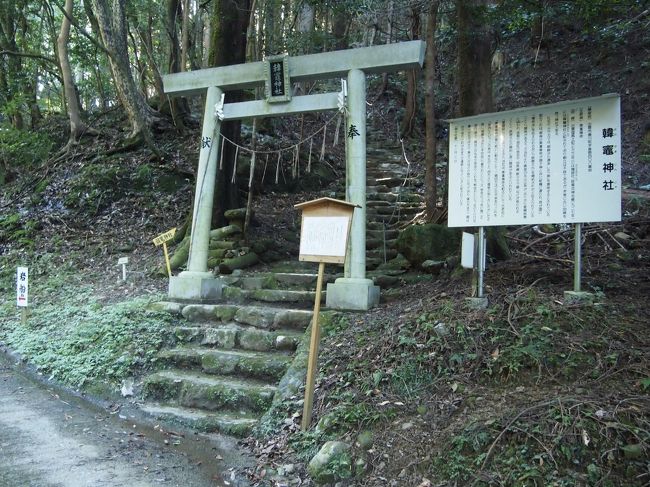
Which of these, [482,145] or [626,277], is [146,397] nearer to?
[482,145]

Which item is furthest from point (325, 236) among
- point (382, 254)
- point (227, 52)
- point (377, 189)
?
point (377, 189)

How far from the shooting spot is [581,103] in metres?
5.09

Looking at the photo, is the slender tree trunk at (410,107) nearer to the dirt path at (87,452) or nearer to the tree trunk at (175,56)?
the tree trunk at (175,56)

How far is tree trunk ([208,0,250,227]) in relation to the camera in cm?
977

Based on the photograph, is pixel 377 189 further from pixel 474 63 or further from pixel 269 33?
pixel 474 63

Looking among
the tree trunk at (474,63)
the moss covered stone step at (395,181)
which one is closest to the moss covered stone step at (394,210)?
the moss covered stone step at (395,181)

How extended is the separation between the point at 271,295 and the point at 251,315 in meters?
0.66

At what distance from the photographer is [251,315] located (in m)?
6.56

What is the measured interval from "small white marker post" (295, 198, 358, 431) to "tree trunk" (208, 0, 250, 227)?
17.6ft

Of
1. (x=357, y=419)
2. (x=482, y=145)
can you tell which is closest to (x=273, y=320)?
(x=357, y=419)

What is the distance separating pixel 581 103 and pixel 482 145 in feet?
3.44

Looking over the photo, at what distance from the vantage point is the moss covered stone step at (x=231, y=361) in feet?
18.1

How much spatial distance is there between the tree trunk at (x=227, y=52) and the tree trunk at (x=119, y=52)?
332cm

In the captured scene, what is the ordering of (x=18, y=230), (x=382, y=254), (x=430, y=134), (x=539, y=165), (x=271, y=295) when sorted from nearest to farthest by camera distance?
(x=539, y=165)
(x=271, y=295)
(x=430, y=134)
(x=382, y=254)
(x=18, y=230)
